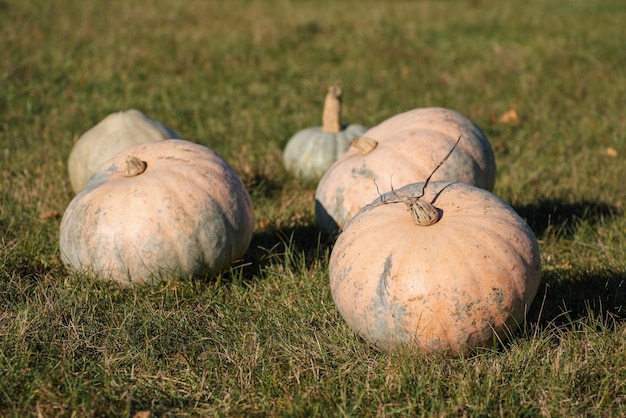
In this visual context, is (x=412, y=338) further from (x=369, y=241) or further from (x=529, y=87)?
(x=529, y=87)

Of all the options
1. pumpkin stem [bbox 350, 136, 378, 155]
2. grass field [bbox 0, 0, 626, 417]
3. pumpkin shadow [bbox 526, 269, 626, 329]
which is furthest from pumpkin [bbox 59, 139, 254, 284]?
pumpkin shadow [bbox 526, 269, 626, 329]

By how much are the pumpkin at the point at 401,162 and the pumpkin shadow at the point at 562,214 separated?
0.62m

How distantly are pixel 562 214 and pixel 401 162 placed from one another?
1.56 m

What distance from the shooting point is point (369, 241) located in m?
3.40

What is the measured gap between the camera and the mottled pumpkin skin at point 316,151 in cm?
598

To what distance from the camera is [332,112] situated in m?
6.10

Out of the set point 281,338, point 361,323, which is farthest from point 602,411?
point 281,338

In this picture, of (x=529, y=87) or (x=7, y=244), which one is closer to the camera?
(x=7, y=244)

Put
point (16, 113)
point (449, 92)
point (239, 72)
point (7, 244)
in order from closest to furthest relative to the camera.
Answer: point (7, 244), point (16, 113), point (449, 92), point (239, 72)

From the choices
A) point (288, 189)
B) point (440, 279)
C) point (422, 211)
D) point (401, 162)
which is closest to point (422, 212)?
point (422, 211)

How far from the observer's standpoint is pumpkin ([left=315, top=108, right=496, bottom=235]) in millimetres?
4445

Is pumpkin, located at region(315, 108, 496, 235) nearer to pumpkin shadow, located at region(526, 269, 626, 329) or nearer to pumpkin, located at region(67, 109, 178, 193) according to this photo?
pumpkin shadow, located at region(526, 269, 626, 329)

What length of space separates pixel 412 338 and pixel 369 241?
45cm

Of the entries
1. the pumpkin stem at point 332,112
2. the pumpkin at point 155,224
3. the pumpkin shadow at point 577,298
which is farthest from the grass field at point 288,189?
the pumpkin stem at point 332,112
